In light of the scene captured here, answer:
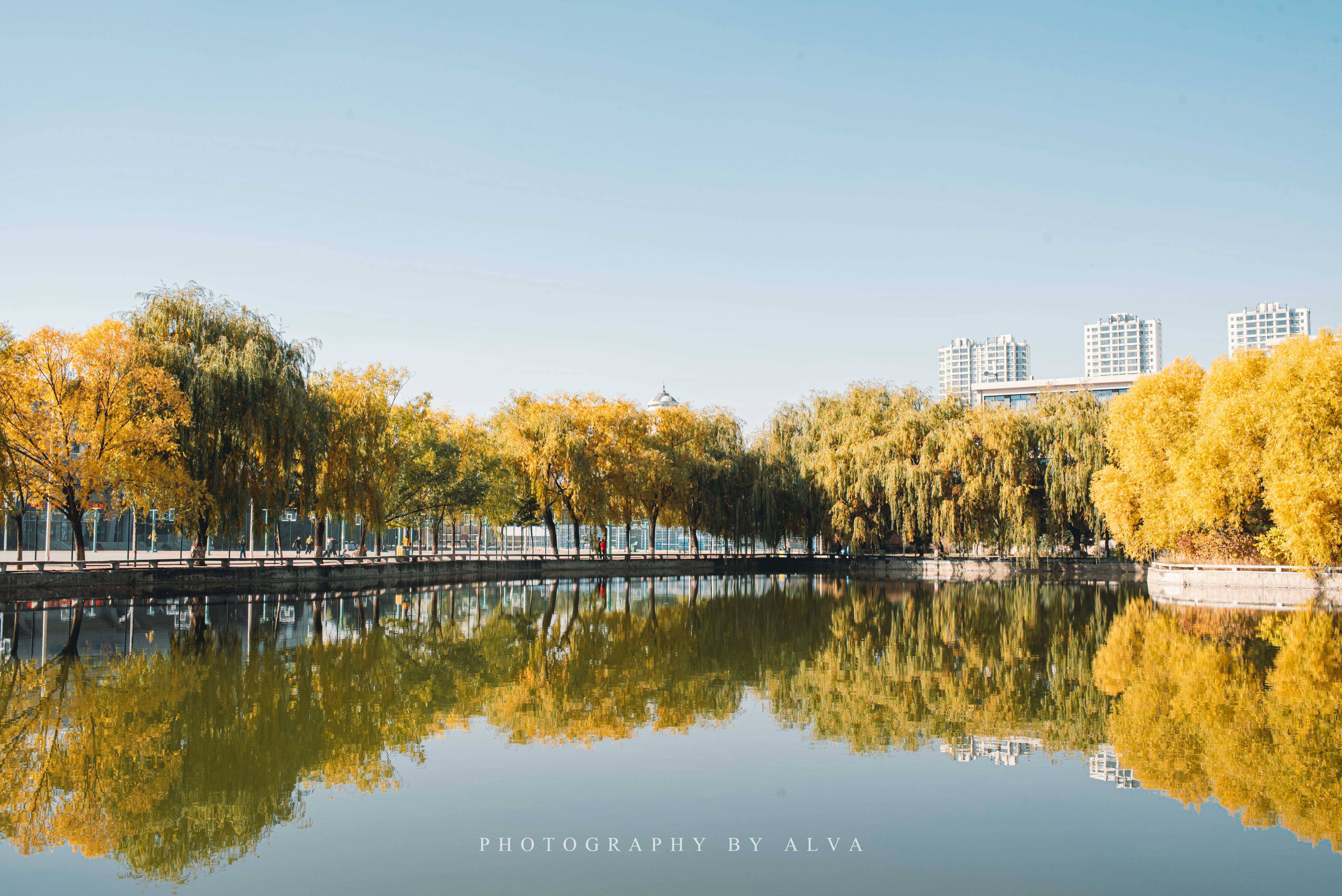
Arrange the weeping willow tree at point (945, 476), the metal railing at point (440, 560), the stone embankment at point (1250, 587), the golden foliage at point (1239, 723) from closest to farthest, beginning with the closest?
1. the golden foliage at point (1239, 723)
2. the stone embankment at point (1250, 587)
3. the metal railing at point (440, 560)
4. the weeping willow tree at point (945, 476)

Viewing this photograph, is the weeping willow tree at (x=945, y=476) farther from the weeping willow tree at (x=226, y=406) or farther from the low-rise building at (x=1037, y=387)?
the low-rise building at (x=1037, y=387)

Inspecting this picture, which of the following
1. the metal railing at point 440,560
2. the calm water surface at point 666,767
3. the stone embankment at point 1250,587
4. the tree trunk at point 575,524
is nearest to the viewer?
the calm water surface at point 666,767

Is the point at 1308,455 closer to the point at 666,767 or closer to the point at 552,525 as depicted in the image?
the point at 666,767

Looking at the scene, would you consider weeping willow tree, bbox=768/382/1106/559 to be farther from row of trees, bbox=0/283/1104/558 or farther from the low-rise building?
the low-rise building

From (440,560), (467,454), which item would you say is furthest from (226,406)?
(467,454)

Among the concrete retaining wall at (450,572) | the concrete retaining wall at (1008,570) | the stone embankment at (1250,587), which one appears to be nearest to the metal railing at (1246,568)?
the stone embankment at (1250,587)

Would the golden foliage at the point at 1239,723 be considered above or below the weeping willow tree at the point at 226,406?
below

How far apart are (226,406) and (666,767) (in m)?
21.4

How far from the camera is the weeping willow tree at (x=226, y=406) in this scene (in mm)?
25422

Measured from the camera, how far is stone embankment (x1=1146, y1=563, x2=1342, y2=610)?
83.0 ft

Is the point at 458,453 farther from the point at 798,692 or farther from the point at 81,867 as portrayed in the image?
the point at 81,867

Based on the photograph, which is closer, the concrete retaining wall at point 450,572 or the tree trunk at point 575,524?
the concrete retaining wall at point 450,572

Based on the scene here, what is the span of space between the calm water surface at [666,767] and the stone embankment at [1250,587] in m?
10.5

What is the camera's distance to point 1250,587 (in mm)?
27000
